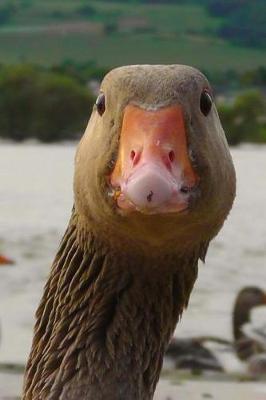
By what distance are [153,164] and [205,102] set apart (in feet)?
1.55

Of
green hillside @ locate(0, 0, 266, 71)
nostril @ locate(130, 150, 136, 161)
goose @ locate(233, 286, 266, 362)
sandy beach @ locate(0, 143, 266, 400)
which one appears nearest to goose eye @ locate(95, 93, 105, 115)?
nostril @ locate(130, 150, 136, 161)

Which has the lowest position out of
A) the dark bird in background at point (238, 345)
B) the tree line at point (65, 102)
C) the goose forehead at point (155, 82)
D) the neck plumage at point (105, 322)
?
the dark bird in background at point (238, 345)

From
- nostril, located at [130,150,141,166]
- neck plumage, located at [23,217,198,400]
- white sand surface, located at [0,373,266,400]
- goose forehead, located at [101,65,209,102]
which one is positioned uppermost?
goose forehead, located at [101,65,209,102]

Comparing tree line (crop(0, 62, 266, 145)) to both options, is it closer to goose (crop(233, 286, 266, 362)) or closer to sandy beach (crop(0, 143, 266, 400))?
sandy beach (crop(0, 143, 266, 400))

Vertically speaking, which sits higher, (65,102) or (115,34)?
(115,34)

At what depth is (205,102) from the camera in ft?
9.33

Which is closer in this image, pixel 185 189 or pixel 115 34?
pixel 185 189

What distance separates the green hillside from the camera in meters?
28.5

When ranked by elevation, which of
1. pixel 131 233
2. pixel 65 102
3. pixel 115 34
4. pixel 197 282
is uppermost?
pixel 115 34

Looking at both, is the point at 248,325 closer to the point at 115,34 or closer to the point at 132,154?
the point at 132,154

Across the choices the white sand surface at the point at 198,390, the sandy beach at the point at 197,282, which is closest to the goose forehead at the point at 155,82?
the sandy beach at the point at 197,282

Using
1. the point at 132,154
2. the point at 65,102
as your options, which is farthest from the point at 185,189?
the point at 65,102

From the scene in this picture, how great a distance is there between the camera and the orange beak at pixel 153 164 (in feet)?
7.83

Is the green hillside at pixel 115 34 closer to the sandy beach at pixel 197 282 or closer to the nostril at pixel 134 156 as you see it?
the sandy beach at pixel 197 282
